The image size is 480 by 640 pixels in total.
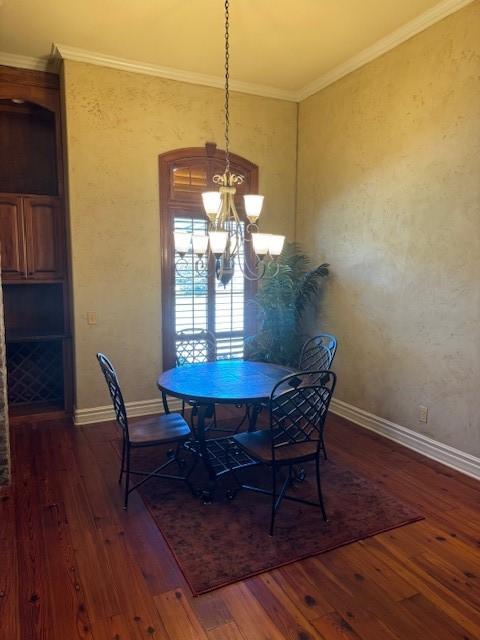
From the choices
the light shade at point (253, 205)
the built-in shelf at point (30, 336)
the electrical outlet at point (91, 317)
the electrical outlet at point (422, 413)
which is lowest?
the electrical outlet at point (422, 413)

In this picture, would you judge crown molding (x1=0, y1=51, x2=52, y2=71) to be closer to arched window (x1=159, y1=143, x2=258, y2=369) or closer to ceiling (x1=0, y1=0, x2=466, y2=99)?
ceiling (x1=0, y1=0, x2=466, y2=99)

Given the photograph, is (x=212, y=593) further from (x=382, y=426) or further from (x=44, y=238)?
(x=44, y=238)

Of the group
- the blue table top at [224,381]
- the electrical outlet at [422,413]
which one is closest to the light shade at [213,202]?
the blue table top at [224,381]

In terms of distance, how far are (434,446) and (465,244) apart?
1.64 m

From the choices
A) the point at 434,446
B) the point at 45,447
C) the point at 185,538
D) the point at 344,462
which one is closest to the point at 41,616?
the point at 185,538

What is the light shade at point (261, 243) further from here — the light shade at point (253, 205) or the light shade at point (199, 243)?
the light shade at point (199, 243)

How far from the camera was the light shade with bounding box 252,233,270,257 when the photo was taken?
2.96 m

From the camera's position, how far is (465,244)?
3355mm

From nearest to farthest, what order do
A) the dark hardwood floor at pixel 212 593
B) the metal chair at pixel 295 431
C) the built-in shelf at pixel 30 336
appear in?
the dark hardwood floor at pixel 212 593 < the metal chair at pixel 295 431 < the built-in shelf at pixel 30 336

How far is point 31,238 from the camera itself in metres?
4.36

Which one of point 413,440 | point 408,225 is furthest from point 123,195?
point 413,440

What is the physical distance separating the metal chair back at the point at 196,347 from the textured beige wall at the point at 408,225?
1.39 meters

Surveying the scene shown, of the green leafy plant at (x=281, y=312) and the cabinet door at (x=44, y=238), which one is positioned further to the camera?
the green leafy plant at (x=281, y=312)

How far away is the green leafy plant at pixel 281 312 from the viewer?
473 centimetres
